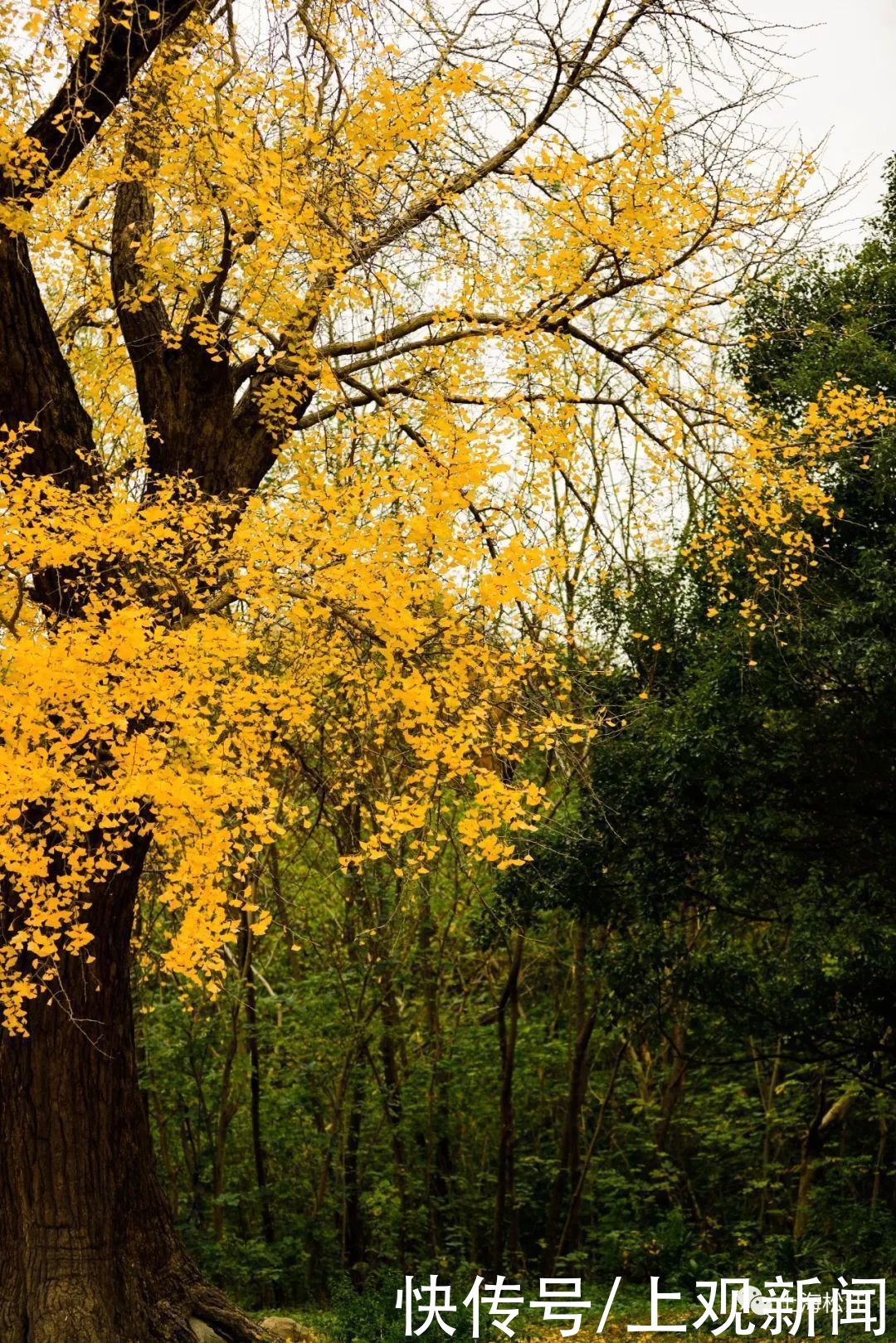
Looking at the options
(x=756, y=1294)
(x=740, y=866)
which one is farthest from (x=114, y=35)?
(x=756, y=1294)

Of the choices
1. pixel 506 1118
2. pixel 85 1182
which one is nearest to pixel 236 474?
pixel 85 1182

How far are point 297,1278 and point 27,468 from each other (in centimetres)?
913

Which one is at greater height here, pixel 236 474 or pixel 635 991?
pixel 236 474

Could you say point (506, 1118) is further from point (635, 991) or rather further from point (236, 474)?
point (236, 474)

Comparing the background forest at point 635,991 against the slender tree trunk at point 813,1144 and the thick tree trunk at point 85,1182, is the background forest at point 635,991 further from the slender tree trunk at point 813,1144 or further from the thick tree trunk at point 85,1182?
the thick tree trunk at point 85,1182

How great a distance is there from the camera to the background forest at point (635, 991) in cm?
740

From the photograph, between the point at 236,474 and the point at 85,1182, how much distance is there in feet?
11.2

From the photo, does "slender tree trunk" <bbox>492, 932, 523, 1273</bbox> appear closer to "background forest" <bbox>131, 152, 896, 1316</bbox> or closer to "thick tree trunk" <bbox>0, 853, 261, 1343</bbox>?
"background forest" <bbox>131, 152, 896, 1316</bbox>

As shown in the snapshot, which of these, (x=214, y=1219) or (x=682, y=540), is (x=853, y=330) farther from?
(x=214, y=1219)

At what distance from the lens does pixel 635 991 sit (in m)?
8.28

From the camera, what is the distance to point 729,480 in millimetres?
6176

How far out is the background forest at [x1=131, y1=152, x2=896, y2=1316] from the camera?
7.40m

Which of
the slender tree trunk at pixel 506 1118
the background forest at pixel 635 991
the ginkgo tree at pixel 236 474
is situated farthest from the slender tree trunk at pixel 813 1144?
the ginkgo tree at pixel 236 474

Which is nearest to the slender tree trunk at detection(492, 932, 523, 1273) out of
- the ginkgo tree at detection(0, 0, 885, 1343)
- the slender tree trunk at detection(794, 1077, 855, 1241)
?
the slender tree trunk at detection(794, 1077, 855, 1241)
